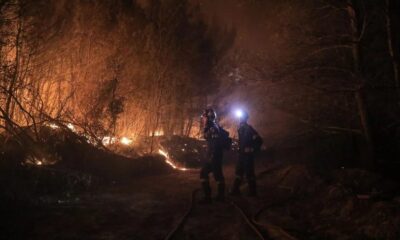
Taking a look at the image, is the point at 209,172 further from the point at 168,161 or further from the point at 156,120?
the point at 156,120

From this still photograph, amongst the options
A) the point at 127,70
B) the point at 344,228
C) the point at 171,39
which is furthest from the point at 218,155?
the point at 171,39

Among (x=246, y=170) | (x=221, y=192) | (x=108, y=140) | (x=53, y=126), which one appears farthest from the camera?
(x=108, y=140)

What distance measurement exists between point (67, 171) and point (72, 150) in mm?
1781

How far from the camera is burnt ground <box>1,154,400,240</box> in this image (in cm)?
589

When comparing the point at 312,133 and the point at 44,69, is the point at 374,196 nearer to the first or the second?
the point at 312,133

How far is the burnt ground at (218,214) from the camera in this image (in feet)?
19.3

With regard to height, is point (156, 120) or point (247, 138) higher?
point (156, 120)

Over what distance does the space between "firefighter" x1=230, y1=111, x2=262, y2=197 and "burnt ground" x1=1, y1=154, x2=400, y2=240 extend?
347mm

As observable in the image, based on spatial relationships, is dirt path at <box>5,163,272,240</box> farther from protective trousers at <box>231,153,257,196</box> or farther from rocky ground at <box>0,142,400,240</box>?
protective trousers at <box>231,153,257,196</box>

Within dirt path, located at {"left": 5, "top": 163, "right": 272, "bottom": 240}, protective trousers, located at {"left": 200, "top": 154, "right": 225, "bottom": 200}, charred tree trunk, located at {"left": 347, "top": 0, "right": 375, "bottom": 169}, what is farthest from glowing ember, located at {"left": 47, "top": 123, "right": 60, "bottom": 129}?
charred tree trunk, located at {"left": 347, "top": 0, "right": 375, "bottom": 169}

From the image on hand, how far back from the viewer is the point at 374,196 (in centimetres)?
704

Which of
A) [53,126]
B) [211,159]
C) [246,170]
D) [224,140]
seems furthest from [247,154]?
[53,126]

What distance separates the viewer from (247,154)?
30.5 feet

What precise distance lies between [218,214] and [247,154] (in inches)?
89.7
